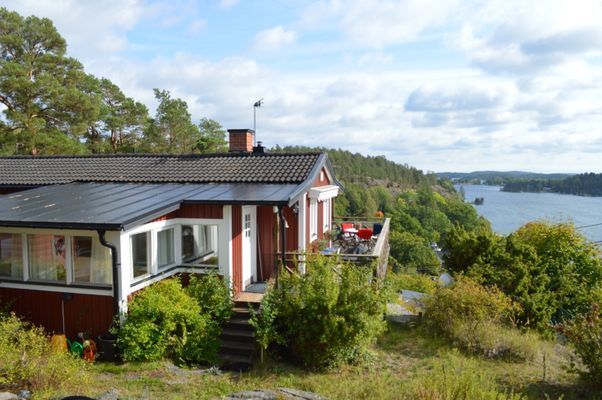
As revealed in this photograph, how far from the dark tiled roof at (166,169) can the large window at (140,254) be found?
4.16m

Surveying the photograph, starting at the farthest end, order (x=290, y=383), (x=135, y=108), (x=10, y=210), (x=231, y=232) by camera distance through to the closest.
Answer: (x=135, y=108), (x=231, y=232), (x=10, y=210), (x=290, y=383)

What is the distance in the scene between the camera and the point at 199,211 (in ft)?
35.5

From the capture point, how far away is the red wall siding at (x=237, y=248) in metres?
11.0

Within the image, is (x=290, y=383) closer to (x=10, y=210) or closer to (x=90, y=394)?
(x=90, y=394)

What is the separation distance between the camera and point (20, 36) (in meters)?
28.0

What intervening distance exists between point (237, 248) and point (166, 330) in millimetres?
2963

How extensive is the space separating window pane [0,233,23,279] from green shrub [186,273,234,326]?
3726 millimetres

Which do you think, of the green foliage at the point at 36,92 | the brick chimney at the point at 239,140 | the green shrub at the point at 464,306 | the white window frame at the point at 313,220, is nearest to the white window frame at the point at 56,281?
the white window frame at the point at 313,220

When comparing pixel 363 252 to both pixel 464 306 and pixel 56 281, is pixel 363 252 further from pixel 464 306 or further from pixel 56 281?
pixel 56 281

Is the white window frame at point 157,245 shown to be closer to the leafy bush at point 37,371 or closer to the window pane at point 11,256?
the window pane at point 11,256

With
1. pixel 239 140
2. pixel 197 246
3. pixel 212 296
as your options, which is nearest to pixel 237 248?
pixel 197 246

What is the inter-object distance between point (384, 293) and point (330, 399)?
10.3 ft

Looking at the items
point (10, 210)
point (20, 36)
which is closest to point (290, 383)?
point (10, 210)

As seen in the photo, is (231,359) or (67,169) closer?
(231,359)
